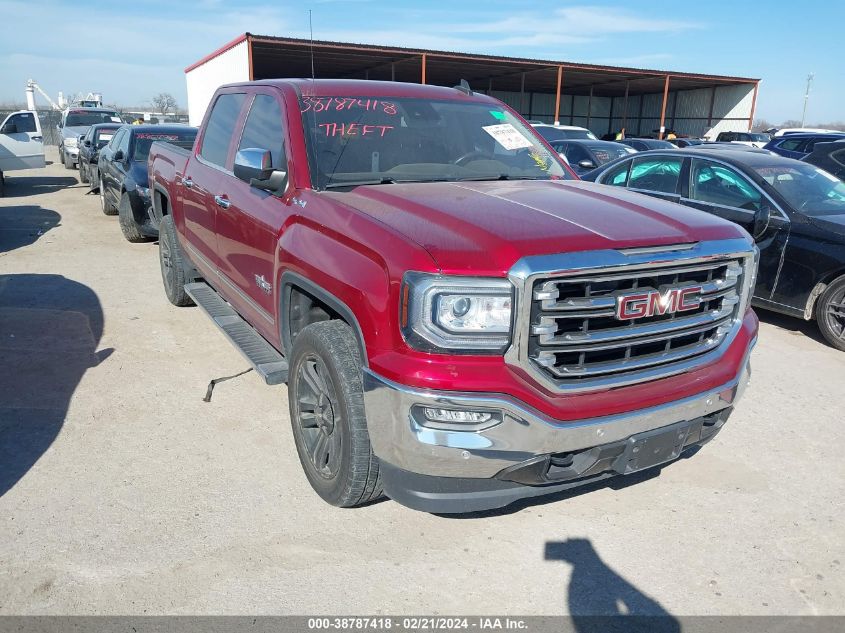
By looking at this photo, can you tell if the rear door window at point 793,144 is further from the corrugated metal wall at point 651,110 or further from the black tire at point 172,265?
the corrugated metal wall at point 651,110

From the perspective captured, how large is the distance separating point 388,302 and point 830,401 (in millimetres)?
3856

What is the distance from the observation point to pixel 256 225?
3869 millimetres

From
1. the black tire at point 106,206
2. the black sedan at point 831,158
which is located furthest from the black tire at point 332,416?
the black tire at point 106,206

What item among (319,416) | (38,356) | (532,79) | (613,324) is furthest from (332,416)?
(532,79)

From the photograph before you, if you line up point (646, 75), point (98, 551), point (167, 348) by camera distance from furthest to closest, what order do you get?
point (646, 75), point (167, 348), point (98, 551)

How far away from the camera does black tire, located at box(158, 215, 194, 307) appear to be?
615 cm

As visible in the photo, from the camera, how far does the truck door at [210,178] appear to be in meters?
4.65

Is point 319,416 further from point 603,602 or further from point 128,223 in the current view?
point 128,223

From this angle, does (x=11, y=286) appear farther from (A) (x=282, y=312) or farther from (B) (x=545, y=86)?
(B) (x=545, y=86)

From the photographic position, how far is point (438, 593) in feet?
9.06

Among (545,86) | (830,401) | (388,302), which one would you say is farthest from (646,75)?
(388,302)

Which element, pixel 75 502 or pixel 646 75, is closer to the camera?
pixel 75 502

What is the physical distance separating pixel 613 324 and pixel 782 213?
4.47 metres

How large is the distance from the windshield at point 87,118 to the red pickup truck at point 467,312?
1997 centimetres
